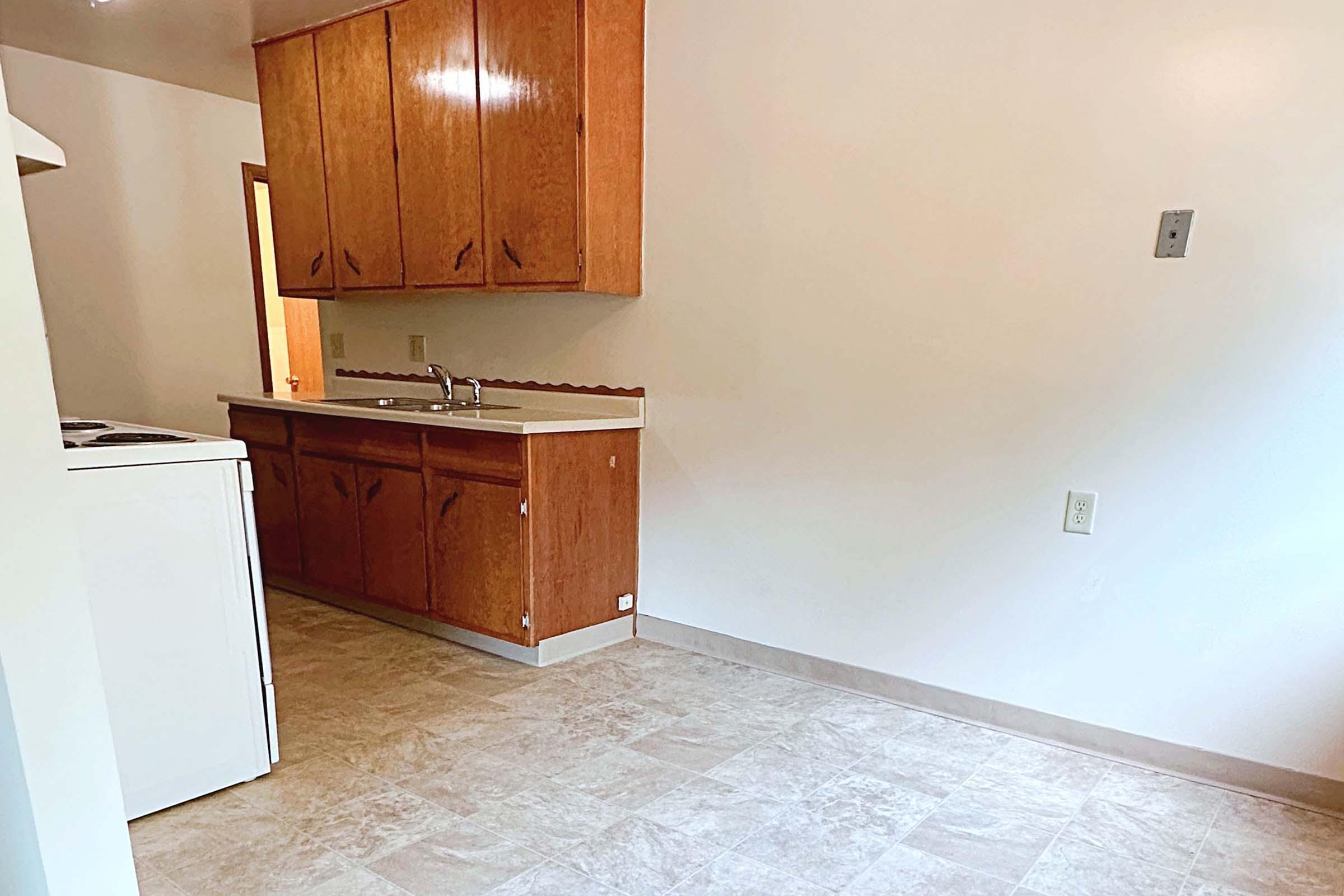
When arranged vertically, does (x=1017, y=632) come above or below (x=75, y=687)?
below

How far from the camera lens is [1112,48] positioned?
1.88 metres

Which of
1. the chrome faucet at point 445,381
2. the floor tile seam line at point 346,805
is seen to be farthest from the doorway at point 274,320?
the floor tile seam line at point 346,805

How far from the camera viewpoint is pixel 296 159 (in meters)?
3.34

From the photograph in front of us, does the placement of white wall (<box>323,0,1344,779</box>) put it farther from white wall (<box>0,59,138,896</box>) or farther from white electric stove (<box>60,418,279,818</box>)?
white wall (<box>0,59,138,896</box>)

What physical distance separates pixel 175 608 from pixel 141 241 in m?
2.98

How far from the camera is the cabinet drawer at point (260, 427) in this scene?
3.21 m

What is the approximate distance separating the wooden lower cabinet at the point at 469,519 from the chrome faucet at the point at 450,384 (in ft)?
1.60

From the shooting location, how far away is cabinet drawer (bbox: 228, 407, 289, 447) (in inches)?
127

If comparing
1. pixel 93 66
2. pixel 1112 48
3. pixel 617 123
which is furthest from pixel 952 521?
pixel 93 66

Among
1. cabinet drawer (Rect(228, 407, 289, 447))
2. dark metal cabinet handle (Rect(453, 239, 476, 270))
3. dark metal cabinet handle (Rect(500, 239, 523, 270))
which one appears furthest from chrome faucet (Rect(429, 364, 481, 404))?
dark metal cabinet handle (Rect(500, 239, 523, 270))

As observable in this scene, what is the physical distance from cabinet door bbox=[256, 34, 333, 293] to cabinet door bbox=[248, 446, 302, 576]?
32.7 inches

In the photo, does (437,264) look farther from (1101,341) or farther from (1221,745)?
(1221,745)

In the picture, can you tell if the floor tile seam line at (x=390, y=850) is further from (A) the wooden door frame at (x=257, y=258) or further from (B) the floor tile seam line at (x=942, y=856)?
(A) the wooden door frame at (x=257, y=258)

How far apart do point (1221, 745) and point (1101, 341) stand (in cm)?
110
